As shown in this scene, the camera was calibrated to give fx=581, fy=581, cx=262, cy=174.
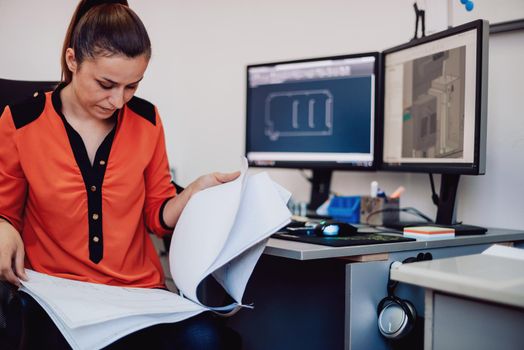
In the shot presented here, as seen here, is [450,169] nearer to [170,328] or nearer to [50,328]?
[170,328]

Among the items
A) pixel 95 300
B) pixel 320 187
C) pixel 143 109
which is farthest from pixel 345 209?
pixel 95 300

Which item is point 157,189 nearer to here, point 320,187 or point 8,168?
point 8,168

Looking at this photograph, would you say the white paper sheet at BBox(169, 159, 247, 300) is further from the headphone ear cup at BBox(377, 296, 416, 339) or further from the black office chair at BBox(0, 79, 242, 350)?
the headphone ear cup at BBox(377, 296, 416, 339)

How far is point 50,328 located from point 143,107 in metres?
0.59

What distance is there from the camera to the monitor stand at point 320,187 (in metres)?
1.97

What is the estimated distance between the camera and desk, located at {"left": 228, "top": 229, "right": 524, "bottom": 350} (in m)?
1.21

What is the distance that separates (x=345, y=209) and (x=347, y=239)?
50 cm

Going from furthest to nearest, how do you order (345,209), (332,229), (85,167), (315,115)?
(315,115)
(345,209)
(332,229)
(85,167)

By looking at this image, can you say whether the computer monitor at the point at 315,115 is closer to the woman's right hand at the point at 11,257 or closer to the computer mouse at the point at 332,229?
the computer mouse at the point at 332,229

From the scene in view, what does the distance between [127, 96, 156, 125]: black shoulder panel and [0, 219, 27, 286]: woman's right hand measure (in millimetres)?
405

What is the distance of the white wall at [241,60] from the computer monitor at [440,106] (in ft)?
0.67

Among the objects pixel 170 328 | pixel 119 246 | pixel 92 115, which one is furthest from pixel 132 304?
pixel 92 115

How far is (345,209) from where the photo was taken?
1.77 m

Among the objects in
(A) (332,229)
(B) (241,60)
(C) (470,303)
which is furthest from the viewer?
(B) (241,60)
